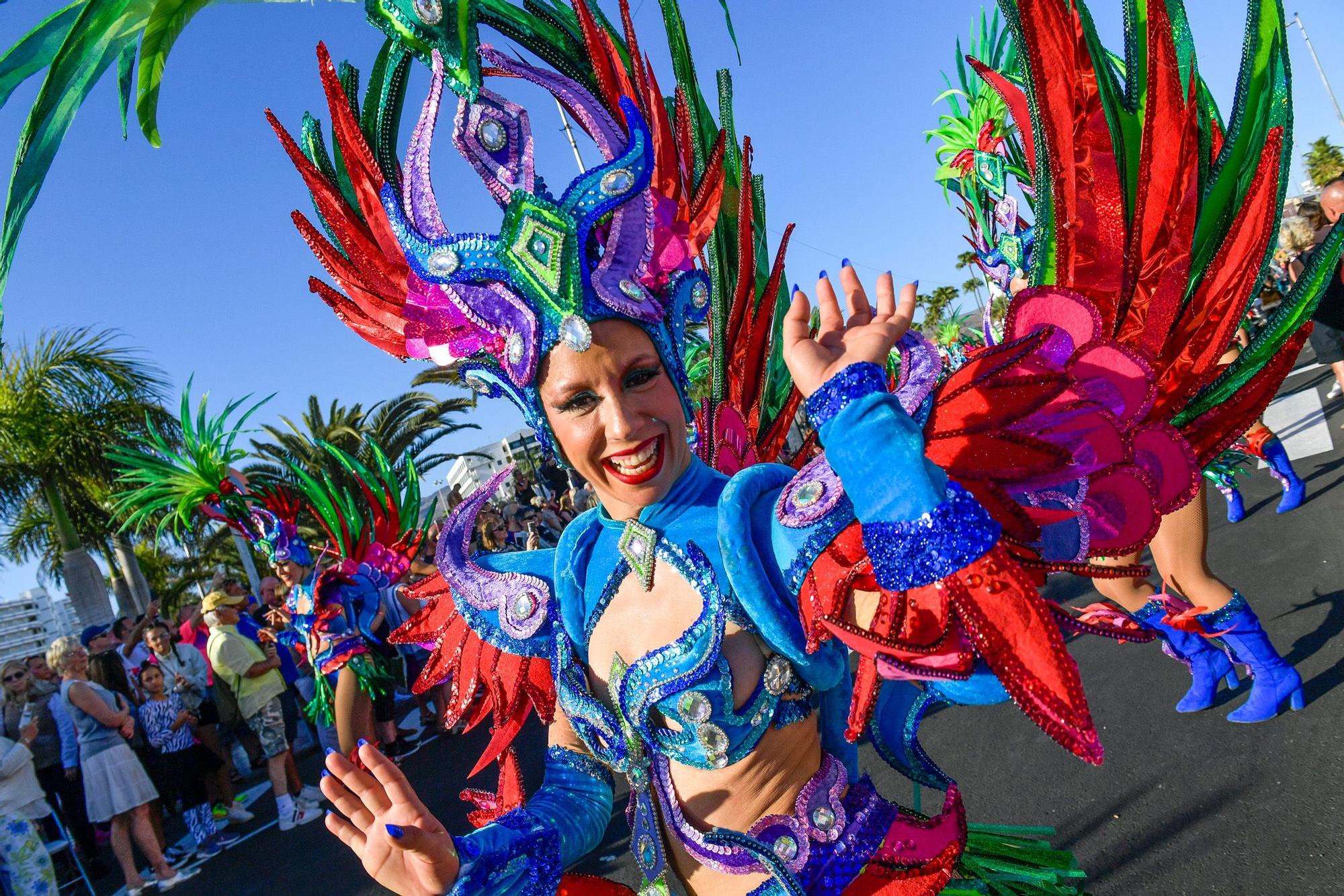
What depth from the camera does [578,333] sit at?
4.71 feet

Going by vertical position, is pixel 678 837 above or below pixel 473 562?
below

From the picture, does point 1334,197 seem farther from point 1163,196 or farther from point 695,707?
point 695,707

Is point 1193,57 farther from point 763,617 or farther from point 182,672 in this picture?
point 182,672

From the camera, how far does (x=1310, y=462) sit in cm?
693

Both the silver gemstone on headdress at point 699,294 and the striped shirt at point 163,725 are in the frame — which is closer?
the silver gemstone on headdress at point 699,294

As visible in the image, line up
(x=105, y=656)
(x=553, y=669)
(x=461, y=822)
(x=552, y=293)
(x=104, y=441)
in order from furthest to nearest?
(x=104, y=441) < (x=105, y=656) < (x=461, y=822) < (x=553, y=669) < (x=552, y=293)

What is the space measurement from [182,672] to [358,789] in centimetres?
624

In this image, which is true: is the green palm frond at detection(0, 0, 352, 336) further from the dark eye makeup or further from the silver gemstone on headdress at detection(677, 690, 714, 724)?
the silver gemstone on headdress at detection(677, 690, 714, 724)

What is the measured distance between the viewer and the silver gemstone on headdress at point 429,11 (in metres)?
1.48

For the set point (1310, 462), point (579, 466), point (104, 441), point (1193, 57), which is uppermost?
point (104, 441)

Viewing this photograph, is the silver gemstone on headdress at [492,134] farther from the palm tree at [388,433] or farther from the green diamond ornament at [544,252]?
the palm tree at [388,433]

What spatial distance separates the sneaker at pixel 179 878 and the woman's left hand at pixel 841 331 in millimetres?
6174

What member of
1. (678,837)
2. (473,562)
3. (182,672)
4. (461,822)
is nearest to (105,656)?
(182,672)

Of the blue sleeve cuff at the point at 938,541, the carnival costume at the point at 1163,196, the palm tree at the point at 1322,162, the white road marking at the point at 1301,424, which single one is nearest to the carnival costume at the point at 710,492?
the blue sleeve cuff at the point at 938,541
